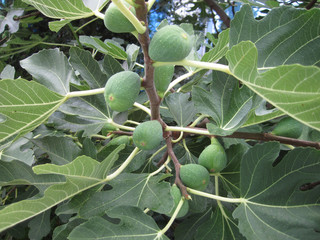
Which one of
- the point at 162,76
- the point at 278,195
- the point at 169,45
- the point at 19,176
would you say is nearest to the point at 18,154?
the point at 19,176

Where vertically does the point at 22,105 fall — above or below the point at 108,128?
above

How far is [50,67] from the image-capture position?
892 mm

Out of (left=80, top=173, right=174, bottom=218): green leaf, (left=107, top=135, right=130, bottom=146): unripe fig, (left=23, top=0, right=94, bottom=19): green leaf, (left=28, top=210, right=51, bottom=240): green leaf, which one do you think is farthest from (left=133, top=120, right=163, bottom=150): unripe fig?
(left=28, top=210, right=51, bottom=240): green leaf

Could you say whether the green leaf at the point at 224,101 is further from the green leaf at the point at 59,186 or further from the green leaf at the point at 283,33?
the green leaf at the point at 59,186

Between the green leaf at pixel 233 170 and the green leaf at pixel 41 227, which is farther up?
the green leaf at pixel 233 170

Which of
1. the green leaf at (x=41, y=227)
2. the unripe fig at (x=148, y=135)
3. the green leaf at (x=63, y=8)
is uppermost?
the green leaf at (x=63, y=8)

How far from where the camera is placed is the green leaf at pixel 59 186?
2.16ft

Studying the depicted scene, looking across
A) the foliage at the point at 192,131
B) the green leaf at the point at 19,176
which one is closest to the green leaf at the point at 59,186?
the foliage at the point at 192,131

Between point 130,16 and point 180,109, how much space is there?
17.8 inches

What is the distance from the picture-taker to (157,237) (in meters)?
0.74

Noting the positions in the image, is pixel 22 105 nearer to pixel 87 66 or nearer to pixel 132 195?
pixel 87 66

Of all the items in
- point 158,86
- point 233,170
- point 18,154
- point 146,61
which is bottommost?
point 233,170

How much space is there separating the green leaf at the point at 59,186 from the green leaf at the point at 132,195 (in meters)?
0.05

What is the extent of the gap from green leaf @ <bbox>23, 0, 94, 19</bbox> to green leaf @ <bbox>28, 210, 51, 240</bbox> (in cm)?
69
